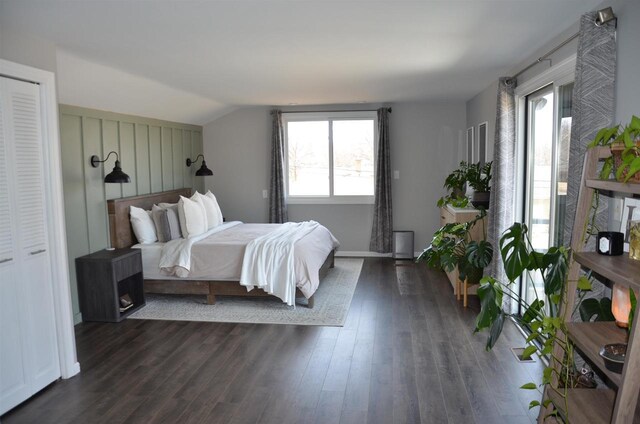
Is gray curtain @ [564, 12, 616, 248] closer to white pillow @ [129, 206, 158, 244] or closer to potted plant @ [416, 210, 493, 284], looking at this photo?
potted plant @ [416, 210, 493, 284]

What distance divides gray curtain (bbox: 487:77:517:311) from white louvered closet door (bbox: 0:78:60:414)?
3560 millimetres

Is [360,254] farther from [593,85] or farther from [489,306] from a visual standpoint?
[593,85]

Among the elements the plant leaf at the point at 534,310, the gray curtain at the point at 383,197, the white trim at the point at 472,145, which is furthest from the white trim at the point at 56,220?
the white trim at the point at 472,145

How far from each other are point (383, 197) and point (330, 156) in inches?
39.8

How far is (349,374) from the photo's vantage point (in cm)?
344

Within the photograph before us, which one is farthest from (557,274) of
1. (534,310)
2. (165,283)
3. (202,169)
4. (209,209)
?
(202,169)

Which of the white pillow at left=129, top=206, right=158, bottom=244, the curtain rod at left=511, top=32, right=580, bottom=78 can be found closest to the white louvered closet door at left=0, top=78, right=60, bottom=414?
the white pillow at left=129, top=206, right=158, bottom=244

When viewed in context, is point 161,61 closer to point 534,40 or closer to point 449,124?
point 534,40

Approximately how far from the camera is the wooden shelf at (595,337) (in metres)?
1.91

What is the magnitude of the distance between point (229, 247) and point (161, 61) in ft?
6.24

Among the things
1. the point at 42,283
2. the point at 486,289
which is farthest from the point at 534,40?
the point at 42,283

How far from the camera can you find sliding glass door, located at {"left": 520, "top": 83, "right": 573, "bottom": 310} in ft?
11.7

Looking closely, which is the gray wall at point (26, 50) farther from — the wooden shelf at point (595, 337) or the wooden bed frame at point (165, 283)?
the wooden shelf at point (595, 337)

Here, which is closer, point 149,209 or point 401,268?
point 149,209
